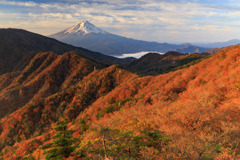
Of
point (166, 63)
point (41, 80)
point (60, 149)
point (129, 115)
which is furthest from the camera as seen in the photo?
point (166, 63)

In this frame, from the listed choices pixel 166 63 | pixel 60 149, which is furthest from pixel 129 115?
pixel 166 63

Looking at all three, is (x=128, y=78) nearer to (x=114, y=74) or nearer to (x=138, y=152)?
(x=114, y=74)

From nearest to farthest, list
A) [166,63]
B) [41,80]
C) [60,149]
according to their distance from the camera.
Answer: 1. [60,149]
2. [41,80]
3. [166,63]

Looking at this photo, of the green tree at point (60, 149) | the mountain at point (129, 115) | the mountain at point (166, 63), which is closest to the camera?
the mountain at point (129, 115)

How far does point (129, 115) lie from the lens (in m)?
11.6

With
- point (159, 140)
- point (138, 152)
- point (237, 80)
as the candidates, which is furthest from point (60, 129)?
point (237, 80)

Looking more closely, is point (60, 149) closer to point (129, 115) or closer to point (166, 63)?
point (129, 115)

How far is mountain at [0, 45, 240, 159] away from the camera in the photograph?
635 centimetres

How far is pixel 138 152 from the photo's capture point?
6480mm

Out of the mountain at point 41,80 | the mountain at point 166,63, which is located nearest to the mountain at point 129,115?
the mountain at point 41,80

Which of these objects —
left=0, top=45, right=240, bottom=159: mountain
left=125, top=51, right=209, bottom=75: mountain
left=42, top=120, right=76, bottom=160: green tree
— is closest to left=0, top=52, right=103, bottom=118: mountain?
left=0, top=45, right=240, bottom=159: mountain

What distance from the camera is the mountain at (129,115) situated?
6.35m

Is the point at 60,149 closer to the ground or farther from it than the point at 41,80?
farther from it

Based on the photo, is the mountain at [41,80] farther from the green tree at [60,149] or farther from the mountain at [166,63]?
the green tree at [60,149]
